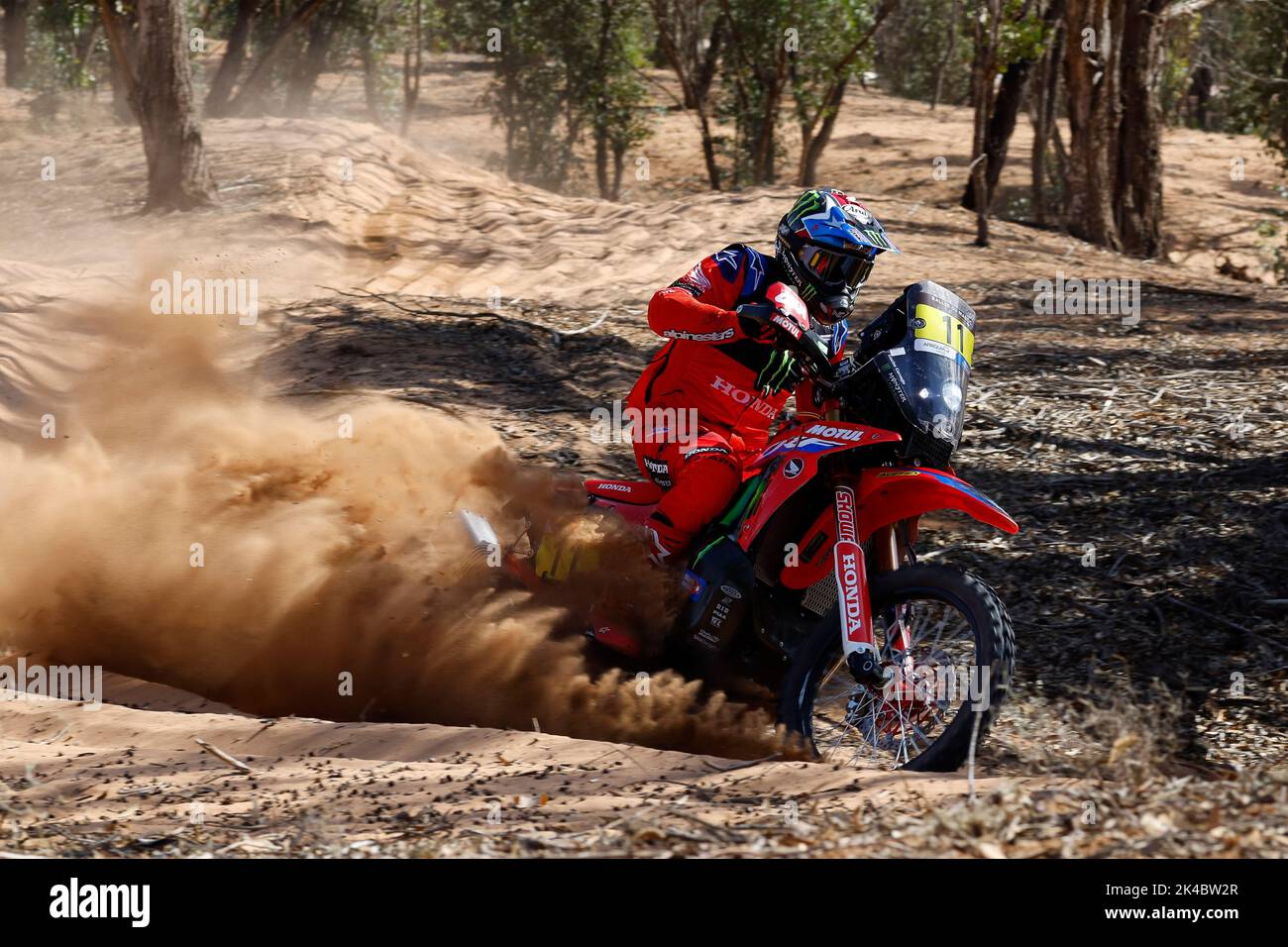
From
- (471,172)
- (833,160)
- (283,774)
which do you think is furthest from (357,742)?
(833,160)

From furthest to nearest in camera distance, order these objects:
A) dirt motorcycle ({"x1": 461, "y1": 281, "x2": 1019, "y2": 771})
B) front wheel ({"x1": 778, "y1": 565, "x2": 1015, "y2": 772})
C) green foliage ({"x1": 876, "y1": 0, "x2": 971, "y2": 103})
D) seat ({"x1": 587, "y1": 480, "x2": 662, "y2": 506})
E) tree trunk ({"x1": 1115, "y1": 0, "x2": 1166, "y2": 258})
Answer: green foliage ({"x1": 876, "y1": 0, "x2": 971, "y2": 103}) → tree trunk ({"x1": 1115, "y1": 0, "x2": 1166, "y2": 258}) → seat ({"x1": 587, "y1": 480, "x2": 662, "y2": 506}) → dirt motorcycle ({"x1": 461, "y1": 281, "x2": 1019, "y2": 771}) → front wheel ({"x1": 778, "y1": 565, "x2": 1015, "y2": 772})

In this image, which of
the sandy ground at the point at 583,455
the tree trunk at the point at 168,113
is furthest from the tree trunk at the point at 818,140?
the tree trunk at the point at 168,113

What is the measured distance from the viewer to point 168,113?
48.1 feet

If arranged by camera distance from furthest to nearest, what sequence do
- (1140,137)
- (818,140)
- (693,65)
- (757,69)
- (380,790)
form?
(693,65)
(757,69)
(818,140)
(1140,137)
(380,790)

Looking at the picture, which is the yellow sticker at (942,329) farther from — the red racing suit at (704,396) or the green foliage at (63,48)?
the green foliage at (63,48)

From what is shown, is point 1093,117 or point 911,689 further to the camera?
point 1093,117

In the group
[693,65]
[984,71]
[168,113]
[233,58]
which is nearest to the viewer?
[984,71]

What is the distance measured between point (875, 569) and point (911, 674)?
19.7 inches

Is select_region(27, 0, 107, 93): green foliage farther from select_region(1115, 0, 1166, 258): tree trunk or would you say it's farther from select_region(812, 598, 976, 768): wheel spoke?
select_region(812, 598, 976, 768): wheel spoke

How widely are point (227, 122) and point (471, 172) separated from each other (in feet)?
13.2

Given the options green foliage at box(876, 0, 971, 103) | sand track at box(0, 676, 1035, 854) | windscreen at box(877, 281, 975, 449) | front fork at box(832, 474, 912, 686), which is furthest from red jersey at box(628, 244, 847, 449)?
green foliage at box(876, 0, 971, 103)

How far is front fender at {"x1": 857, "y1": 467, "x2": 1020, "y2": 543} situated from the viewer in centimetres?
433

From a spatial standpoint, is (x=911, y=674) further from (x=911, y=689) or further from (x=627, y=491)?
(x=627, y=491)

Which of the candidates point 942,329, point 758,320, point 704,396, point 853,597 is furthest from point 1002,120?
point 853,597
